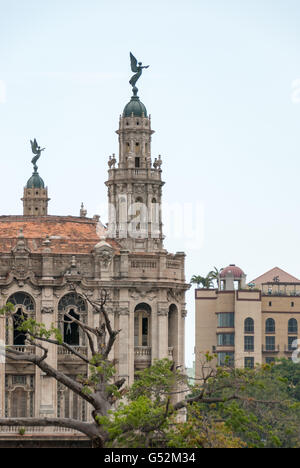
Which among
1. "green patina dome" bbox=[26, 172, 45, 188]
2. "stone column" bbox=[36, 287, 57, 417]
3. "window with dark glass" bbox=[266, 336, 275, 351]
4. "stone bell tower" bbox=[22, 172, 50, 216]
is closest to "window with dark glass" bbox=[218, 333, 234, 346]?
"window with dark glass" bbox=[266, 336, 275, 351]

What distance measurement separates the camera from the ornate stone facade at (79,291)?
322 feet

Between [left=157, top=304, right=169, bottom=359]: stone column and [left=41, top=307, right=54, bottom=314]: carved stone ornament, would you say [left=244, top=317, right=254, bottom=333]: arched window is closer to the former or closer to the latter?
[left=157, top=304, right=169, bottom=359]: stone column

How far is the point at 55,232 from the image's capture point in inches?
4176

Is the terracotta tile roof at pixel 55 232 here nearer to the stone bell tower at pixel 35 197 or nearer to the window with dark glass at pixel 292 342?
the stone bell tower at pixel 35 197

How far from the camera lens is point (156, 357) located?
3959 inches

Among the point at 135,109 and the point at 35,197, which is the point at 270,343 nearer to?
the point at 35,197

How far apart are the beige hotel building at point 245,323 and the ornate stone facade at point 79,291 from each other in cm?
6948

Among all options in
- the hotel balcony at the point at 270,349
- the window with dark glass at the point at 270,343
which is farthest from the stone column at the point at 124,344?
the window with dark glass at the point at 270,343

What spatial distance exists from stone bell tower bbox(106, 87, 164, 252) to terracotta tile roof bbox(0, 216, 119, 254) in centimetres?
274

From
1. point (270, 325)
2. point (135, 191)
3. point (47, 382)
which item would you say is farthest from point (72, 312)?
Result: point (270, 325)

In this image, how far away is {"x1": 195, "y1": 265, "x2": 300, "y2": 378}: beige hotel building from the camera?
588 ft
